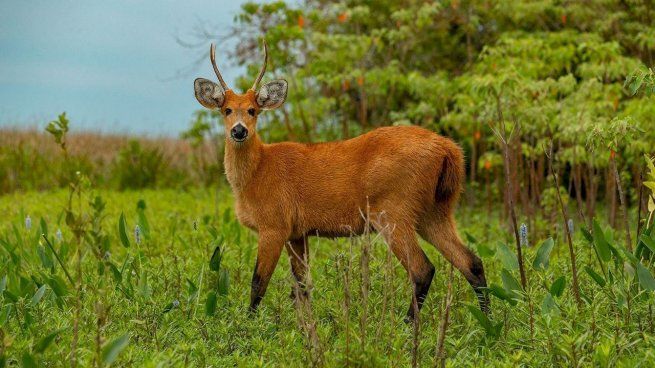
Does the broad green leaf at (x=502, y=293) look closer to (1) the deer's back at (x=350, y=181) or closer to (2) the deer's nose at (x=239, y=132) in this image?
(1) the deer's back at (x=350, y=181)

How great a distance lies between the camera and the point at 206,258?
6.82 m

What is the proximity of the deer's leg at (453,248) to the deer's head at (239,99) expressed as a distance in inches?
54.3

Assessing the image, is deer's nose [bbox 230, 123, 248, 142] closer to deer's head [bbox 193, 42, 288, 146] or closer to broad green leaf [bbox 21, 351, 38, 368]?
deer's head [bbox 193, 42, 288, 146]

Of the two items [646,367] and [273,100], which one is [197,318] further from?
[646,367]

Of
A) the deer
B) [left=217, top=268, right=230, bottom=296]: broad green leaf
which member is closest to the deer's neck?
the deer

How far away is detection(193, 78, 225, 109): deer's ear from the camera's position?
585 cm

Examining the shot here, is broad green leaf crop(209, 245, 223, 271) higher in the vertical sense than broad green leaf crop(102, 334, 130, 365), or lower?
lower

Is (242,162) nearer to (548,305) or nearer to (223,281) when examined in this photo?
(223,281)

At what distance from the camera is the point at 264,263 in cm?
565

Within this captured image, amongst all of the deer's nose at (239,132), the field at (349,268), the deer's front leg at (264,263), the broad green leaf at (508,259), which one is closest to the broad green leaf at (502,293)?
the field at (349,268)

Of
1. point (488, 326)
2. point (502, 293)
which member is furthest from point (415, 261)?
point (488, 326)

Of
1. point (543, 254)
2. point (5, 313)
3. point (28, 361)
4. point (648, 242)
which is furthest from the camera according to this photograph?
point (543, 254)

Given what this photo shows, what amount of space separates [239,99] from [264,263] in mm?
1160

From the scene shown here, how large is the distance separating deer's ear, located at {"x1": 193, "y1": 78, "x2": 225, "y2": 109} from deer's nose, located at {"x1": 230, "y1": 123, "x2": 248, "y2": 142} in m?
0.35
